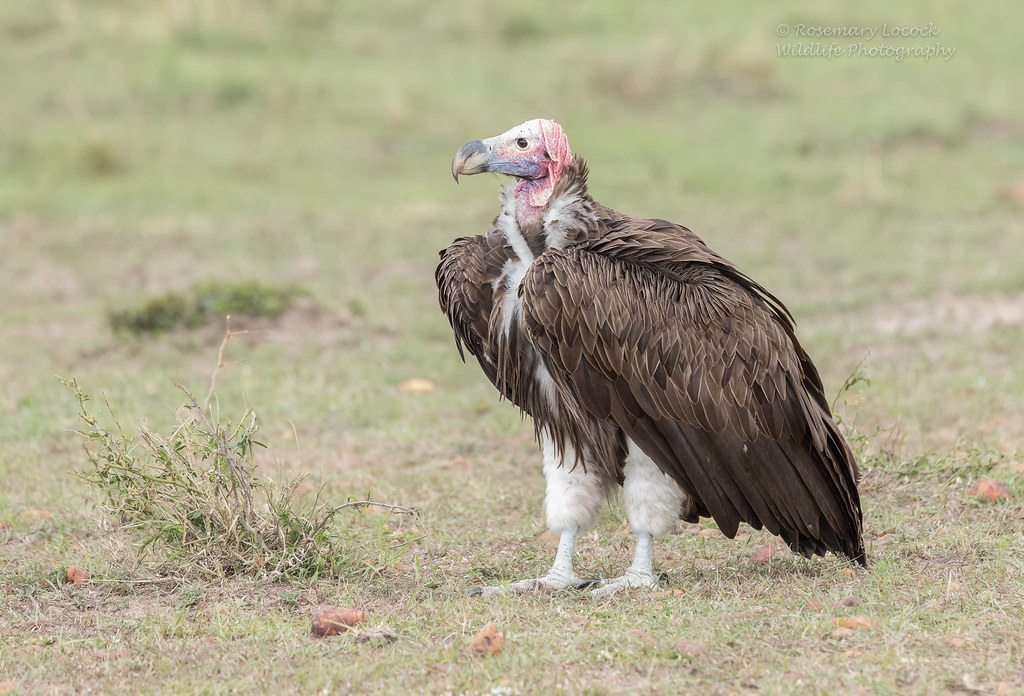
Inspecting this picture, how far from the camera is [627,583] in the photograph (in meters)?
4.59

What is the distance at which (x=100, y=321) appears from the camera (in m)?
9.10

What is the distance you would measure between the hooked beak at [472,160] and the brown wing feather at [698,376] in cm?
48

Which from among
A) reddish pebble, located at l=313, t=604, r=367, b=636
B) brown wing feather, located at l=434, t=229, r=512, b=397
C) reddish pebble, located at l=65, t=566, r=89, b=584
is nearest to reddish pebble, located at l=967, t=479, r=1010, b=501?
brown wing feather, located at l=434, t=229, r=512, b=397

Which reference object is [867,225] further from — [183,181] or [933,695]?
[933,695]

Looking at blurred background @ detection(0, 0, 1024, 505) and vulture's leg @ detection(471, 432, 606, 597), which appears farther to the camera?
blurred background @ detection(0, 0, 1024, 505)

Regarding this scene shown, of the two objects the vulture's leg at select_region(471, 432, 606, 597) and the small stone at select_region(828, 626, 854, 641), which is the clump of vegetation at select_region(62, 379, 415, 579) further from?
the small stone at select_region(828, 626, 854, 641)

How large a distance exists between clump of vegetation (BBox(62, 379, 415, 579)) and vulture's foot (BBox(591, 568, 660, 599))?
0.87 meters

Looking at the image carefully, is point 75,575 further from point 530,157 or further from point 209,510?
point 530,157

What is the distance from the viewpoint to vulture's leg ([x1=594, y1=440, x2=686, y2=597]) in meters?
4.62

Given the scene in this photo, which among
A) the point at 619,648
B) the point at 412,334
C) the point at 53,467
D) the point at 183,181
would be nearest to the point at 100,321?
the point at 412,334

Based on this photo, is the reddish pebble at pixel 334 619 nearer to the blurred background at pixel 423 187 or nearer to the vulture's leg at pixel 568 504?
the vulture's leg at pixel 568 504

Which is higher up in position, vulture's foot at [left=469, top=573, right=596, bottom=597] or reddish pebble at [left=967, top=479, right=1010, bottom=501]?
reddish pebble at [left=967, top=479, right=1010, bottom=501]

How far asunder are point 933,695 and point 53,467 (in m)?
4.33

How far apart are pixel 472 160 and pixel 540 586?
1.51 m
